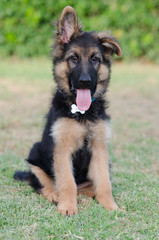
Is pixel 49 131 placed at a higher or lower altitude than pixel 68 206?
higher

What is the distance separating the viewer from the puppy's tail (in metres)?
4.96

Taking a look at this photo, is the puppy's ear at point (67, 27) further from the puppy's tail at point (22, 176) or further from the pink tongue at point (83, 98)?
the puppy's tail at point (22, 176)

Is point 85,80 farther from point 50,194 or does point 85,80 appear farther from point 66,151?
point 50,194

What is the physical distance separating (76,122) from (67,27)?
1.19 meters

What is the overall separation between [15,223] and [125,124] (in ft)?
16.5

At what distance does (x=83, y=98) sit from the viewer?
14.6ft

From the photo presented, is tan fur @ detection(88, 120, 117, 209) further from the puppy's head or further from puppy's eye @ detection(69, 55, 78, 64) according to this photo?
puppy's eye @ detection(69, 55, 78, 64)

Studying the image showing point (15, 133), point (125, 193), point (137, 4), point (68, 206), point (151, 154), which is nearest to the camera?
point (68, 206)

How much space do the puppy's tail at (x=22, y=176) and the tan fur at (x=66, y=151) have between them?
2.36ft

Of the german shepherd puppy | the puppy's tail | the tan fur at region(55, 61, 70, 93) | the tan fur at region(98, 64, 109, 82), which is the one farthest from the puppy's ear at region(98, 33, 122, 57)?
the puppy's tail

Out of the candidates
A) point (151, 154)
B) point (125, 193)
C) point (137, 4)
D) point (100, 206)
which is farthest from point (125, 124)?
point (137, 4)

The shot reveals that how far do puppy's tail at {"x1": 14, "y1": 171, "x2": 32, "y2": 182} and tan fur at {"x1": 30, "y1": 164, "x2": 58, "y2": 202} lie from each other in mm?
161

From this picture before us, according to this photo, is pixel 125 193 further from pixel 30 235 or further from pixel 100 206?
pixel 30 235

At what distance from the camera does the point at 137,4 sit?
645 inches
